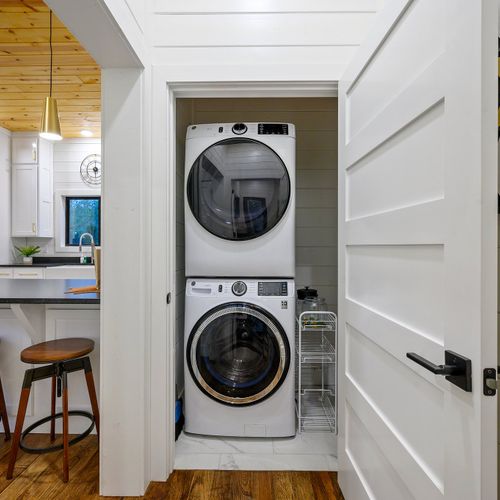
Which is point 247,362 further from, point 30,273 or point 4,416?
point 30,273

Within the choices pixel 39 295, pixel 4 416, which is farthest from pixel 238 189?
pixel 4 416

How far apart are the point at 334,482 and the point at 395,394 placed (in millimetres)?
938

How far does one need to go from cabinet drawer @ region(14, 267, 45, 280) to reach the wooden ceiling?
5.50 feet

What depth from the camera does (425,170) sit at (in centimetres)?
88

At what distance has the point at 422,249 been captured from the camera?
2.94 feet

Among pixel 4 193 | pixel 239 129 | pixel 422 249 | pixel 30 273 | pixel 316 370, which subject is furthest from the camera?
pixel 4 193

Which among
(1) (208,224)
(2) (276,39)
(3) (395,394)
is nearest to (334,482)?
(3) (395,394)

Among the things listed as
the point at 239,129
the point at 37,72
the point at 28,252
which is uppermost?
the point at 37,72

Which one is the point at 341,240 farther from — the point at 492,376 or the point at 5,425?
the point at 5,425

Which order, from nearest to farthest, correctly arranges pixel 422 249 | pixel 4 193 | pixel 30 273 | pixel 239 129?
1. pixel 422 249
2. pixel 239 129
3. pixel 30 273
4. pixel 4 193

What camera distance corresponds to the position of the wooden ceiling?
2141 mm

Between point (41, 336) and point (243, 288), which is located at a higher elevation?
point (243, 288)

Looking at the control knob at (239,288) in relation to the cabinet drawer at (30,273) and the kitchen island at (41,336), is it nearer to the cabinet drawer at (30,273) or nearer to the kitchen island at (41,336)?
the kitchen island at (41,336)

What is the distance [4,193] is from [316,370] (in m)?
4.02
